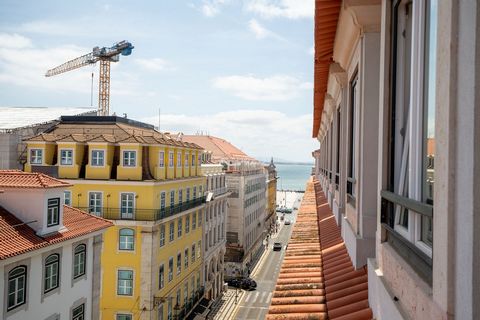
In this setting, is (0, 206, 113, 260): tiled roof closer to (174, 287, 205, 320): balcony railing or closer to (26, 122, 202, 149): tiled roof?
(26, 122, 202, 149): tiled roof

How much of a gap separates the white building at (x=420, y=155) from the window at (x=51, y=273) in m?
14.1

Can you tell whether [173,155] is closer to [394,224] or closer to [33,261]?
[33,261]

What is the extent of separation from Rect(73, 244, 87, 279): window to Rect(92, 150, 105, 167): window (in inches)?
397

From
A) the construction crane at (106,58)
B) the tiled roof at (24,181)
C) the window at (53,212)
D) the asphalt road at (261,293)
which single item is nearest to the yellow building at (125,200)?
the asphalt road at (261,293)

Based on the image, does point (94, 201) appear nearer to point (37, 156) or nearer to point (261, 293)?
point (37, 156)

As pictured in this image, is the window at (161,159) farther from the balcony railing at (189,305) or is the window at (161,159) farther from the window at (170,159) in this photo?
the balcony railing at (189,305)

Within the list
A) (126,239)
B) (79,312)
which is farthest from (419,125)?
(126,239)

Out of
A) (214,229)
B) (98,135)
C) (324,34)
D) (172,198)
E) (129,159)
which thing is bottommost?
(214,229)

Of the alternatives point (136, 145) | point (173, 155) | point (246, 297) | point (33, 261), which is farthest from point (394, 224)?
point (246, 297)

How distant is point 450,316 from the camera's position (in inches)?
67.0

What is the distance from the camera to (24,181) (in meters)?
16.3

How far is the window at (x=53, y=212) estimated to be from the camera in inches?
628

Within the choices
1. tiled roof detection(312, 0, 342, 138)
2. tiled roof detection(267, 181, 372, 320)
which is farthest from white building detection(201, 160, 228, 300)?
tiled roof detection(267, 181, 372, 320)

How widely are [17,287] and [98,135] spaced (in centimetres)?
1618
